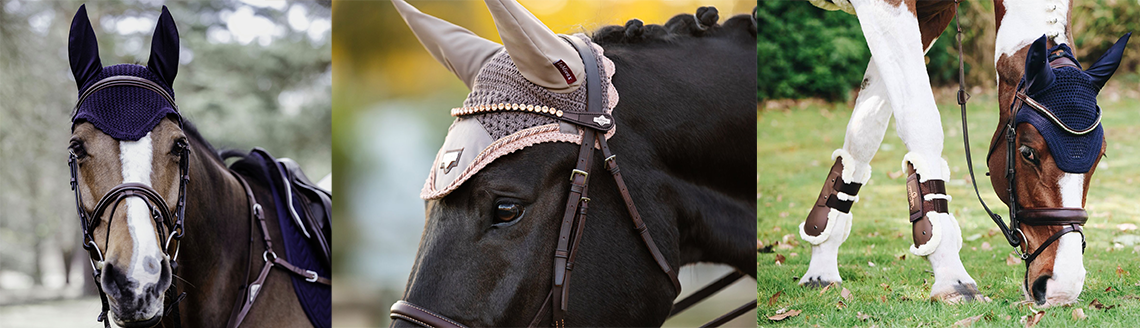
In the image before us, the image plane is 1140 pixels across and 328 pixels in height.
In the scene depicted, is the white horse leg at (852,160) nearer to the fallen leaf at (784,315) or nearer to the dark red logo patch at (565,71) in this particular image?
the fallen leaf at (784,315)

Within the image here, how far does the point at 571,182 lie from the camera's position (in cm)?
128

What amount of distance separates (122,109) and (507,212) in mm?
1132

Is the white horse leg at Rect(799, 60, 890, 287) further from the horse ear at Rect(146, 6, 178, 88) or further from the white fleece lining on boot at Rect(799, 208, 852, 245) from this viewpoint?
the horse ear at Rect(146, 6, 178, 88)

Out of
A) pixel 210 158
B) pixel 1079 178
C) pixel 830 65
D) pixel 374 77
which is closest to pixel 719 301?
pixel 830 65

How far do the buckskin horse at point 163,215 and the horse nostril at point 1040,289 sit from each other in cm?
224

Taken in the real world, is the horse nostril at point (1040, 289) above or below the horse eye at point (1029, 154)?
below

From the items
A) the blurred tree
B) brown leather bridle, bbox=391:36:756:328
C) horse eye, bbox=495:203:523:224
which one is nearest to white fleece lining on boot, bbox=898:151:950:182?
brown leather bridle, bbox=391:36:756:328

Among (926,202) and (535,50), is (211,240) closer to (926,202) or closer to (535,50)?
(535,50)

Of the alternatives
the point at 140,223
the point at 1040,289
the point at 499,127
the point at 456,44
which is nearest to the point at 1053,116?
the point at 1040,289

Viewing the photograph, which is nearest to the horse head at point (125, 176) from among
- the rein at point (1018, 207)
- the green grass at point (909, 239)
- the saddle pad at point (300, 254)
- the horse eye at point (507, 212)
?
the saddle pad at point (300, 254)

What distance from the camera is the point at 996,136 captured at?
65.4 inches

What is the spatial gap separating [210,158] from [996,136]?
2363mm

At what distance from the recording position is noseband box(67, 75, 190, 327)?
1533mm

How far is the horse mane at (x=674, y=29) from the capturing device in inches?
61.4
